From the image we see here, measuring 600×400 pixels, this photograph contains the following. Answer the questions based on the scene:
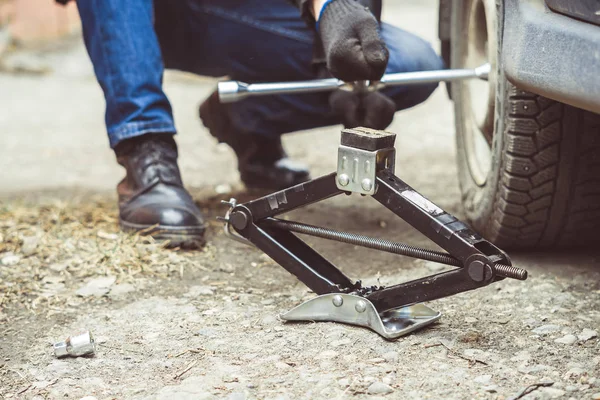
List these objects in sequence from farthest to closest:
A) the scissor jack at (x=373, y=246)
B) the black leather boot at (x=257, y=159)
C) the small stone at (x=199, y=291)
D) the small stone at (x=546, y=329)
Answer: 1. the black leather boot at (x=257, y=159)
2. the small stone at (x=199, y=291)
3. the small stone at (x=546, y=329)
4. the scissor jack at (x=373, y=246)

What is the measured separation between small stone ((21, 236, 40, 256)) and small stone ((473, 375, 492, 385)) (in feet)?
3.86

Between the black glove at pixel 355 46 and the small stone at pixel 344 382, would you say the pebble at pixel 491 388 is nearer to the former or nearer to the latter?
the small stone at pixel 344 382

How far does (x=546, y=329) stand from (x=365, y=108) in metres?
0.77

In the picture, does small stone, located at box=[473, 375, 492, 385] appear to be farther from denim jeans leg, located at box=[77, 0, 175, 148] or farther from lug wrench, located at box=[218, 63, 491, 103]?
denim jeans leg, located at box=[77, 0, 175, 148]

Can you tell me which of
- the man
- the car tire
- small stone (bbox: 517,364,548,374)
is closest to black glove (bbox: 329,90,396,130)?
the man

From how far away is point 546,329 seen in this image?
1438mm

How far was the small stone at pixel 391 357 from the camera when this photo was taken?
131cm

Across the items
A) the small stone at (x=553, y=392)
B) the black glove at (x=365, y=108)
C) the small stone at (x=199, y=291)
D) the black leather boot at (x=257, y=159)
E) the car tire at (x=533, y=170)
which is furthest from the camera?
the black leather boot at (x=257, y=159)

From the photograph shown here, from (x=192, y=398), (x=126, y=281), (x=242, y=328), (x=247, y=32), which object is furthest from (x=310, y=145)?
(x=192, y=398)

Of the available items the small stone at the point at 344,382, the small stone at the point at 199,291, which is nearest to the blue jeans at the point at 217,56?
the small stone at the point at 199,291

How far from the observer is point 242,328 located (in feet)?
4.91

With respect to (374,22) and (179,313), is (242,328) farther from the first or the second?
(374,22)

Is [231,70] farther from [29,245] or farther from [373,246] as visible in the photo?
[373,246]

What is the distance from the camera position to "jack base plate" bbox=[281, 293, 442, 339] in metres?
1.39
